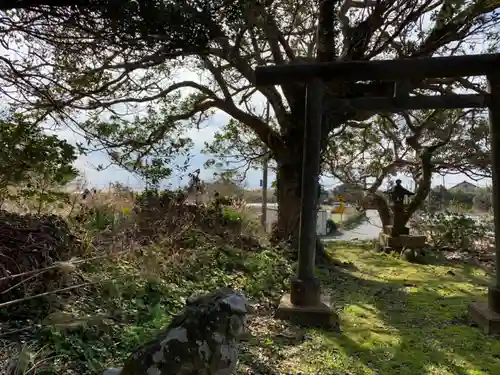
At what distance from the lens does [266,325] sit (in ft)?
10.9

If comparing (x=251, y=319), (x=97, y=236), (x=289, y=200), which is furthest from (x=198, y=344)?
(x=289, y=200)

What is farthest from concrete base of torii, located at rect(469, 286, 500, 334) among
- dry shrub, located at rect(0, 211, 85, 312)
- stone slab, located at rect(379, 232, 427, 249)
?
stone slab, located at rect(379, 232, 427, 249)

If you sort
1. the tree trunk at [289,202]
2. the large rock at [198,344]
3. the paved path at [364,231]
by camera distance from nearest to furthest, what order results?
the large rock at [198,344]
the tree trunk at [289,202]
the paved path at [364,231]

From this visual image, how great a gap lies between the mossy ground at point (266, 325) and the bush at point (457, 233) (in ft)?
12.7

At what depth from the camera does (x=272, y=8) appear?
387 cm

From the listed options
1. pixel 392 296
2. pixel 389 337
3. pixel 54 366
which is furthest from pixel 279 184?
pixel 54 366

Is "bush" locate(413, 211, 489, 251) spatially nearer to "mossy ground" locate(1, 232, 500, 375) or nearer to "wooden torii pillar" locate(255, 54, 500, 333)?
"mossy ground" locate(1, 232, 500, 375)

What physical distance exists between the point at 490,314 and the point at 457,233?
5842 mm

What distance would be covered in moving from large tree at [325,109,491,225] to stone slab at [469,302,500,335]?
13.5 ft

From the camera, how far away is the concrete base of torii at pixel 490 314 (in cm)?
337

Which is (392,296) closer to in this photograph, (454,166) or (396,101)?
(396,101)

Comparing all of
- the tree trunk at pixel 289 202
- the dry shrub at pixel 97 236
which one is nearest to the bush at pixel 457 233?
the tree trunk at pixel 289 202

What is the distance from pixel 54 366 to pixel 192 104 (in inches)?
207

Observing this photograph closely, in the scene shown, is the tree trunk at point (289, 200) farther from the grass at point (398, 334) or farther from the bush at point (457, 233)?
the bush at point (457, 233)
